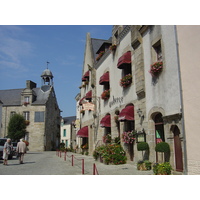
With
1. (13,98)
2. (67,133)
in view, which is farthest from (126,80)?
(67,133)

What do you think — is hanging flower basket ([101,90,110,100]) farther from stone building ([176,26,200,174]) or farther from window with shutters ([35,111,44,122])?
window with shutters ([35,111,44,122])

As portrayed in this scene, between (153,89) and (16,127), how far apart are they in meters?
27.3

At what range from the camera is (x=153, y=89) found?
9922 mm

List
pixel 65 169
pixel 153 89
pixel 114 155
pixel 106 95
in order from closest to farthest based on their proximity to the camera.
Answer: pixel 153 89 → pixel 65 169 → pixel 114 155 → pixel 106 95

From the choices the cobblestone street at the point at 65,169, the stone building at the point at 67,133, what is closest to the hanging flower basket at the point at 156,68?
the cobblestone street at the point at 65,169

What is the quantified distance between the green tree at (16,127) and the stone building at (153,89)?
791 inches

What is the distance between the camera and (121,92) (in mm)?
13758

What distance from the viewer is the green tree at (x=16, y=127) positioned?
107 ft

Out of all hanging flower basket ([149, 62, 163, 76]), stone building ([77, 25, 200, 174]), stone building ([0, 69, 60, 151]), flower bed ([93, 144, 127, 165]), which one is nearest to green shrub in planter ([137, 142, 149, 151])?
stone building ([77, 25, 200, 174])

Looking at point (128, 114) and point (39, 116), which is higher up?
point (39, 116)

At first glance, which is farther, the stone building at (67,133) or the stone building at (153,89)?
the stone building at (67,133)

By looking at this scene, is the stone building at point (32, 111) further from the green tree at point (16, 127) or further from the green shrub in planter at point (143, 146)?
the green shrub in planter at point (143, 146)

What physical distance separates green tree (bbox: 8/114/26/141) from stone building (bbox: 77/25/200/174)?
65.9 feet

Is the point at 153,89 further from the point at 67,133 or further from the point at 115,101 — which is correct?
the point at 67,133
